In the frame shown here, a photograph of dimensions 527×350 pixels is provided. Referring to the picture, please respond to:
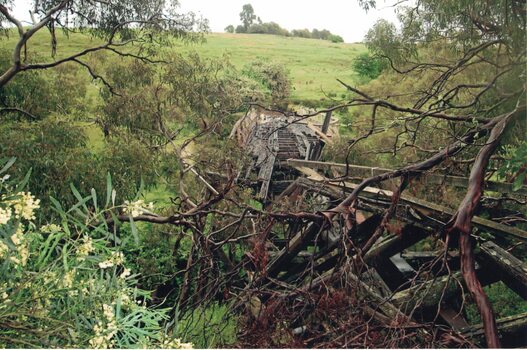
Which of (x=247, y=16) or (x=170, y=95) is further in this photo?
(x=170, y=95)

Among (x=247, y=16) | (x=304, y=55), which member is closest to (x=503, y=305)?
(x=304, y=55)

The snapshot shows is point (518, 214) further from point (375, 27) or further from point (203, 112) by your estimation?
point (203, 112)

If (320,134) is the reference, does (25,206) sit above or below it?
above

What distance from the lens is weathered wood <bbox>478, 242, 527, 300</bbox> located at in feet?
8.10

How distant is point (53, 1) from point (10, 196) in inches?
144

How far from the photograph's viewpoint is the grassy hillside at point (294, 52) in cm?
486

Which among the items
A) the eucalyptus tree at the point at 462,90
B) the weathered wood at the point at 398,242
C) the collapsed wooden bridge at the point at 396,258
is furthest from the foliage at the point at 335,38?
the weathered wood at the point at 398,242

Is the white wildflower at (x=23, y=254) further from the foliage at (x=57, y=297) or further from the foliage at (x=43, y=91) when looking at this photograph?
the foliage at (x=43, y=91)

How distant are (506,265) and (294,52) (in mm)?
3106

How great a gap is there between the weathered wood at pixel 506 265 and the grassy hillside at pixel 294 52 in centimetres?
239

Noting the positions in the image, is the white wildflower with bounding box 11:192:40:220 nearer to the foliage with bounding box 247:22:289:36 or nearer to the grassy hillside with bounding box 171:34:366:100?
the foliage with bounding box 247:22:289:36

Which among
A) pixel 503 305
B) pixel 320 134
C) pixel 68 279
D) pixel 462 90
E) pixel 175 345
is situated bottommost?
pixel 503 305

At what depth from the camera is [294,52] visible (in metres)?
5.09

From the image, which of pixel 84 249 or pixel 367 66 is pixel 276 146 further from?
pixel 84 249
